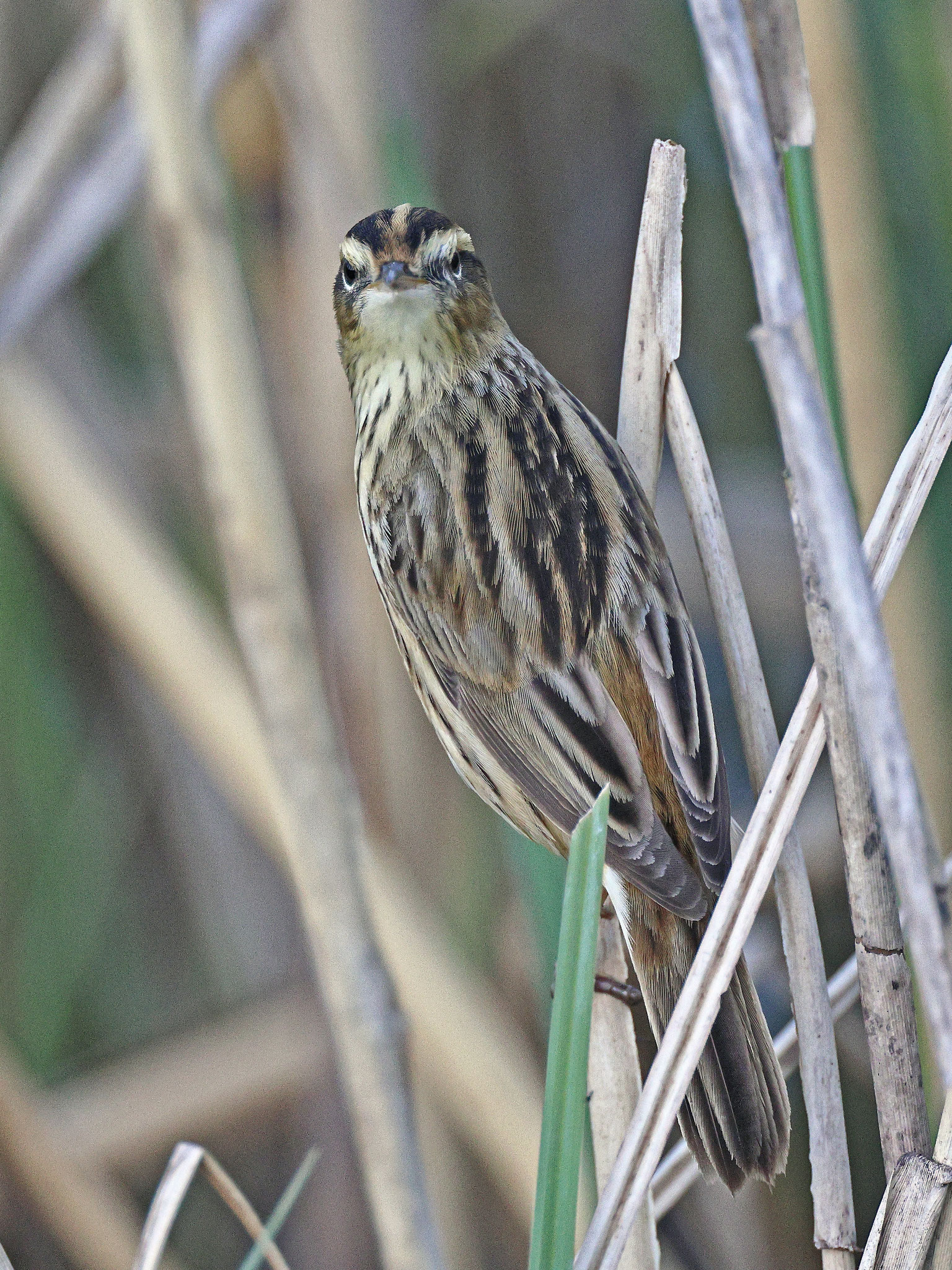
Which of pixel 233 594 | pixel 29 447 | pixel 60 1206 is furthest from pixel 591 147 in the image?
pixel 60 1206

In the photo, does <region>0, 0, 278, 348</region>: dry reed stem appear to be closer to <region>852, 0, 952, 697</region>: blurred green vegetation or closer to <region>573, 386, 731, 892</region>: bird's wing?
<region>852, 0, 952, 697</region>: blurred green vegetation

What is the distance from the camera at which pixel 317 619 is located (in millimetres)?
2994

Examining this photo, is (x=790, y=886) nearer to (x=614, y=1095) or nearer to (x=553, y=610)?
(x=614, y=1095)

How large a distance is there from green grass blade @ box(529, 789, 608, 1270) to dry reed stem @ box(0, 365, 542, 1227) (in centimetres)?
141

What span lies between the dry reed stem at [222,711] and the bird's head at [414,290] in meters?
0.75

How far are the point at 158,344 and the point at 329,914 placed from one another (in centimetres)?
179

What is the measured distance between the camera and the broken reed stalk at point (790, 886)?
5.09ft

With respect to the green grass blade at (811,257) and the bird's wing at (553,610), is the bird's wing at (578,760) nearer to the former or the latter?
the bird's wing at (553,610)

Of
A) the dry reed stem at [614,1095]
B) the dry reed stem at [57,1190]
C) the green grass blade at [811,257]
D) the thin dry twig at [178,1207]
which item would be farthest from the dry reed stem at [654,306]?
the dry reed stem at [57,1190]

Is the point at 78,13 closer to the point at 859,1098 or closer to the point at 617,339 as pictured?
the point at 617,339

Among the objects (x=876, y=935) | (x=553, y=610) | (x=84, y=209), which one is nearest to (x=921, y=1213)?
(x=876, y=935)

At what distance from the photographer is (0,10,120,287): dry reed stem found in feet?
8.70

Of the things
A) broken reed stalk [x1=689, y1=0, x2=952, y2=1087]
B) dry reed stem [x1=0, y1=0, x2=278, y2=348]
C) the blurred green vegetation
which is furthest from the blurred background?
broken reed stalk [x1=689, y1=0, x2=952, y2=1087]

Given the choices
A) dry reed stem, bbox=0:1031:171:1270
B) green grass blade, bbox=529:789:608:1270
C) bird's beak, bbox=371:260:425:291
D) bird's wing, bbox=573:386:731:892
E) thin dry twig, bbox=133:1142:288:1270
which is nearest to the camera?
green grass blade, bbox=529:789:608:1270
